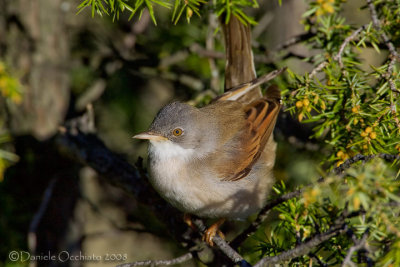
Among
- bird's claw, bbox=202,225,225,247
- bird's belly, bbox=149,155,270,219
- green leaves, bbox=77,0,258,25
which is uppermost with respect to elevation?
green leaves, bbox=77,0,258,25

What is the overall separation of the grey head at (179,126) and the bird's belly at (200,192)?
0.67 feet

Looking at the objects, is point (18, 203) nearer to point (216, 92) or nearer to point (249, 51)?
point (216, 92)

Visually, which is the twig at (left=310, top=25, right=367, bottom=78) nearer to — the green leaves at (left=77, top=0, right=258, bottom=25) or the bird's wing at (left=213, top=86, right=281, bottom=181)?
the green leaves at (left=77, top=0, right=258, bottom=25)

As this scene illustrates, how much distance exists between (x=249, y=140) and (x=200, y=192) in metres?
0.76

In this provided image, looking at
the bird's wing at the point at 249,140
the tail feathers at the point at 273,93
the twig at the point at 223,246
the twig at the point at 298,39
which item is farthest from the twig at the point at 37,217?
the twig at the point at 298,39

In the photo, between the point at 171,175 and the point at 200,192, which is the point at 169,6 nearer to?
the point at 171,175

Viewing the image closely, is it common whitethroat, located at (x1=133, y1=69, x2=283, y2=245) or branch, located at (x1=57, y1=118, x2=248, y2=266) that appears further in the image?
branch, located at (x1=57, y1=118, x2=248, y2=266)

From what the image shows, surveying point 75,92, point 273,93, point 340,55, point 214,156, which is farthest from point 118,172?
point 340,55

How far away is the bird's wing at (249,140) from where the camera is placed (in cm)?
334

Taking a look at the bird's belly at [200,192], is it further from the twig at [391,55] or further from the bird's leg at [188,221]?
the twig at [391,55]

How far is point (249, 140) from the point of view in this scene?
3.57 meters

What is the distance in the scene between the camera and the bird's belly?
3.09 m

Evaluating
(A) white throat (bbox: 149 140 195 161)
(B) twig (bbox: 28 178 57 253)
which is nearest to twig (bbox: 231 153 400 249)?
(A) white throat (bbox: 149 140 195 161)

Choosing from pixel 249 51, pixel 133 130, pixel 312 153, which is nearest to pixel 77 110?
pixel 133 130
